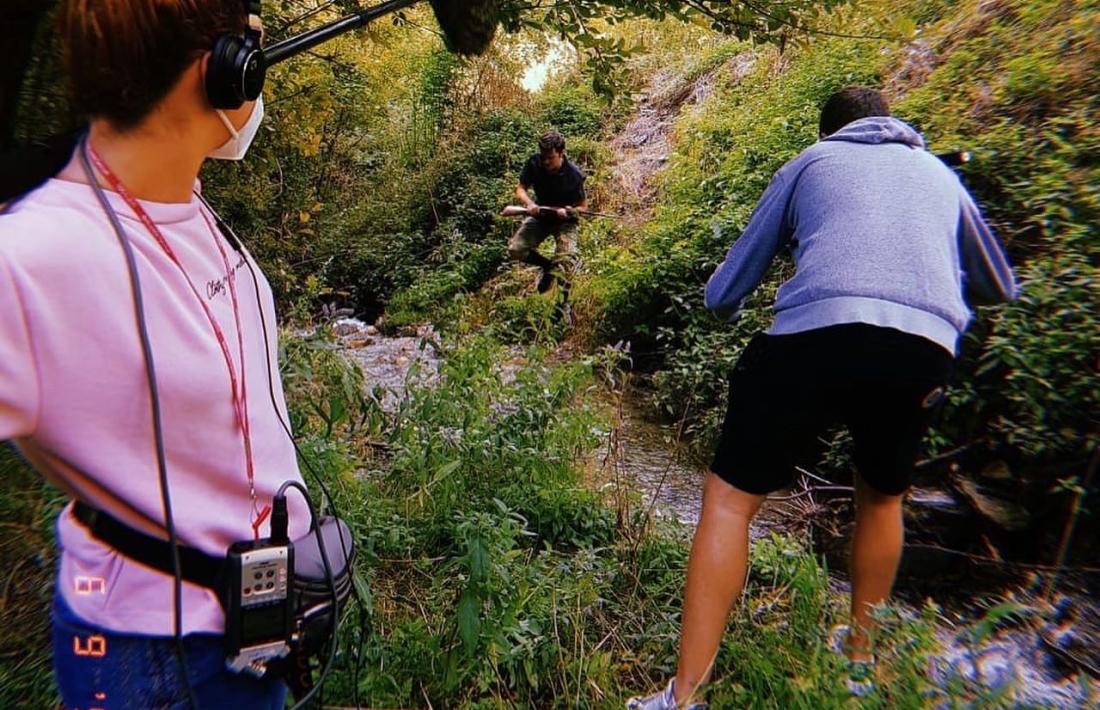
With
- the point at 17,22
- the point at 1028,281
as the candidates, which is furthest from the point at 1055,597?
the point at 17,22

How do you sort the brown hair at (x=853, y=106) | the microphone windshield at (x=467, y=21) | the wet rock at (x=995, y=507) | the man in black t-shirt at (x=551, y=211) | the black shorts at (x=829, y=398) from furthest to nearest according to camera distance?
the man in black t-shirt at (x=551, y=211)
the wet rock at (x=995, y=507)
the microphone windshield at (x=467, y=21)
the brown hair at (x=853, y=106)
the black shorts at (x=829, y=398)

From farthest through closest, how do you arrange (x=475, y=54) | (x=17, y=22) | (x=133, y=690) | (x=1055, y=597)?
1. (x=1055, y=597)
2. (x=475, y=54)
3. (x=17, y=22)
4. (x=133, y=690)

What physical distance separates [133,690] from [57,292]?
53 cm

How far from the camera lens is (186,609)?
34.3 inches

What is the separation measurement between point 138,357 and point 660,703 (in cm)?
175

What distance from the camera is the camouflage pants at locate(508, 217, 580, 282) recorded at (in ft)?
23.4

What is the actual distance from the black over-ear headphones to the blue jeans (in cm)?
71

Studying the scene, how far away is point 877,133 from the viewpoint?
206cm

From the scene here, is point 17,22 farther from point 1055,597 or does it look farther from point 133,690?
point 1055,597

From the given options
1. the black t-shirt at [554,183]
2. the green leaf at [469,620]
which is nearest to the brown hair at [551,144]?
the black t-shirt at [554,183]

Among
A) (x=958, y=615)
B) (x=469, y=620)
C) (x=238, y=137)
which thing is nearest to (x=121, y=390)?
(x=238, y=137)

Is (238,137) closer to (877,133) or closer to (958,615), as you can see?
(877,133)

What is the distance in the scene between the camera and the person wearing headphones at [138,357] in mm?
717

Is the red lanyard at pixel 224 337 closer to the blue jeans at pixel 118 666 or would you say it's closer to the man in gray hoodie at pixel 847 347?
the blue jeans at pixel 118 666
